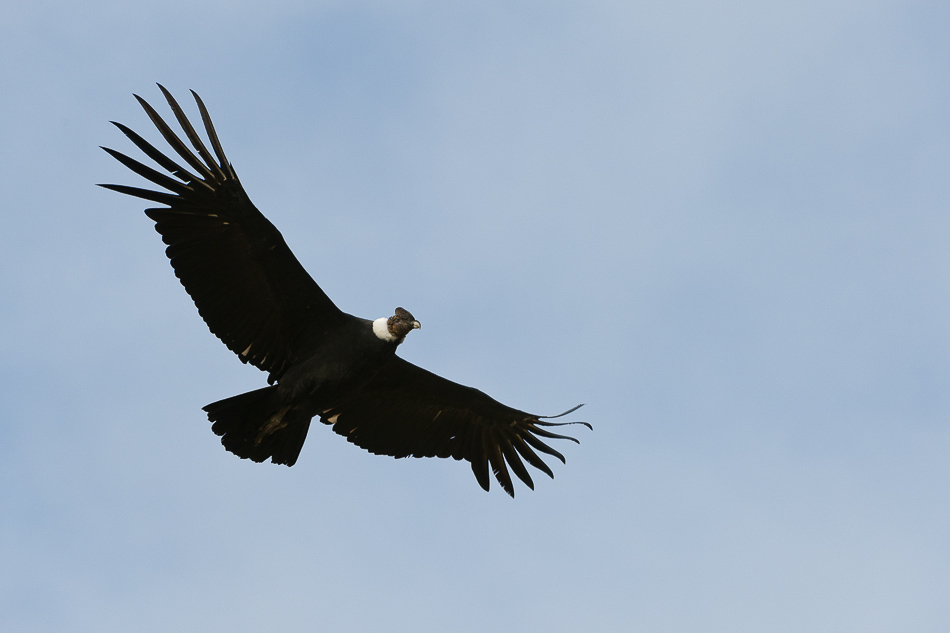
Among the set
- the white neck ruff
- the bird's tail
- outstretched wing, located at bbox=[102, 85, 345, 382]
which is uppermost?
the white neck ruff

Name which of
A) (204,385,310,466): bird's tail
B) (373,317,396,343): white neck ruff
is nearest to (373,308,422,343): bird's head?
(373,317,396,343): white neck ruff

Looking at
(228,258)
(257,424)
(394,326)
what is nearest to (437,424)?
(394,326)

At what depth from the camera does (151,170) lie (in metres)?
10.3

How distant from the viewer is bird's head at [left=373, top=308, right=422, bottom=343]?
1138 centimetres

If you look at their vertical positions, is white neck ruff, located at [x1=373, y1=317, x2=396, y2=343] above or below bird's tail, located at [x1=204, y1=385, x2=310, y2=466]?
above

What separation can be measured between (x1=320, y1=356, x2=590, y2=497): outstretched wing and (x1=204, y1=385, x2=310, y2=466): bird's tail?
30.9 inches

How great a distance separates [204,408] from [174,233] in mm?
1753

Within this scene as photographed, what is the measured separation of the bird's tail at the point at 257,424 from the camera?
11125 millimetres

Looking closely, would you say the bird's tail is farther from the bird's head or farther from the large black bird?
the bird's head

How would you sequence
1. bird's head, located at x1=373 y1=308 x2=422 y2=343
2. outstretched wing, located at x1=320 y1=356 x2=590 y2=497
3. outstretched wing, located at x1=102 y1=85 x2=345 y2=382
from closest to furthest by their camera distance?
outstretched wing, located at x1=102 y1=85 x2=345 y2=382
bird's head, located at x1=373 y1=308 x2=422 y2=343
outstretched wing, located at x1=320 y1=356 x2=590 y2=497

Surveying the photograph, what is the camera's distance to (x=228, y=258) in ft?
35.5

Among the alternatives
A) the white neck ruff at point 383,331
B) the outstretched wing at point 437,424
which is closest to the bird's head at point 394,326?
the white neck ruff at point 383,331

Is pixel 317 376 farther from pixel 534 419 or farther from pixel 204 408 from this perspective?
pixel 534 419

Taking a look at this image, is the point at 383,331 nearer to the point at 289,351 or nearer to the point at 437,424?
the point at 289,351
